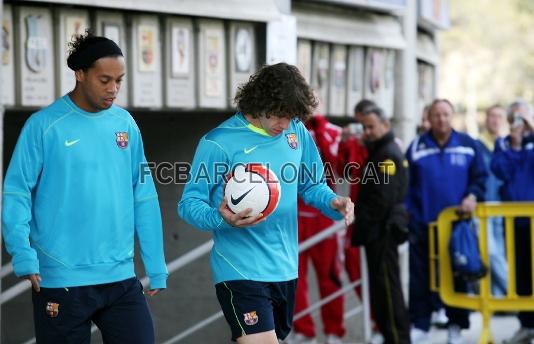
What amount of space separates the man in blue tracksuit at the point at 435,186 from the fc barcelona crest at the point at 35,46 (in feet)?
12.3

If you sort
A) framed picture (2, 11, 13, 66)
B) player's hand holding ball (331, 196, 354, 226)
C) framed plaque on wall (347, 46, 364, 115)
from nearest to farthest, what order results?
1. player's hand holding ball (331, 196, 354, 226)
2. framed picture (2, 11, 13, 66)
3. framed plaque on wall (347, 46, 364, 115)

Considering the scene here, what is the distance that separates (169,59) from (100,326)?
3.08 m

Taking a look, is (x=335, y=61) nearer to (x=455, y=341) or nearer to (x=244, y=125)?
(x=455, y=341)

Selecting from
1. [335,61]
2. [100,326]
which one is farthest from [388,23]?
[100,326]

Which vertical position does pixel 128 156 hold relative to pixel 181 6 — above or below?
below

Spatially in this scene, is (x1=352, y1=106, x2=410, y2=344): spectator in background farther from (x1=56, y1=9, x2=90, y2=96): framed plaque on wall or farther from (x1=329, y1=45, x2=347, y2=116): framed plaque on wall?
(x1=56, y1=9, x2=90, y2=96): framed plaque on wall

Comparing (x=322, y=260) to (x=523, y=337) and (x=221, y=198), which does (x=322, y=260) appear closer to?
(x=523, y=337)

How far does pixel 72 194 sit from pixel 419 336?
526 centimetres

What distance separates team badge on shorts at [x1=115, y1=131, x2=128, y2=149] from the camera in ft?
17.1

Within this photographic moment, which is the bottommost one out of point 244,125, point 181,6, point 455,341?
point 455,341

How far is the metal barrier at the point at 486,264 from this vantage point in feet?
30.0

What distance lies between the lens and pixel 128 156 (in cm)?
526

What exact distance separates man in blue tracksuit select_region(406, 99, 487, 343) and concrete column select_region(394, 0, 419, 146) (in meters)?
0.98

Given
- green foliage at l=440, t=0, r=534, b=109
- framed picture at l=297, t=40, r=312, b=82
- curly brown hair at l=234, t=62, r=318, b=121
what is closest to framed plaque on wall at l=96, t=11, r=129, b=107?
framed picture at l=297, t=40, r=312, b=82
